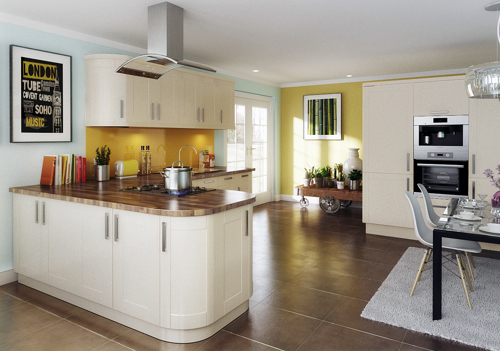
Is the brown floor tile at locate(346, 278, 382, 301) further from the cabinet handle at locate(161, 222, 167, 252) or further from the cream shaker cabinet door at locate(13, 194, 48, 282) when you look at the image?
the cream shaker cabinet door at locate(13, 194, 48, 282)

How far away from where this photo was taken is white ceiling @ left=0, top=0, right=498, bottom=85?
3318 mm

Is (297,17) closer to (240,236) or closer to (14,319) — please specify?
(240,236)

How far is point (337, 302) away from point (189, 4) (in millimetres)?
2764

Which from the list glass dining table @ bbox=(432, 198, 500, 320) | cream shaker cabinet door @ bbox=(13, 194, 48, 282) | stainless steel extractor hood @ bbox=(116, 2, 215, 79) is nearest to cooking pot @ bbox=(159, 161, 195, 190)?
stainless steel extractor hood @ bbox=(116, 2, 215, 79)

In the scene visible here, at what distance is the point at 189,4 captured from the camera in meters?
3.26

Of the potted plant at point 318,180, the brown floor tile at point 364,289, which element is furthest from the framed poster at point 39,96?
the potted plant at point 318,180

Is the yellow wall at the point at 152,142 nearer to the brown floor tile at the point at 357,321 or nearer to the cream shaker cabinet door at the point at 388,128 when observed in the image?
the cream shaker cabinet door at the point at 388,128

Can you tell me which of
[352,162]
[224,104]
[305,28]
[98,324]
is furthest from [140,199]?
[352,162]

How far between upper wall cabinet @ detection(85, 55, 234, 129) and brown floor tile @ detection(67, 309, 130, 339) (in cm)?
193

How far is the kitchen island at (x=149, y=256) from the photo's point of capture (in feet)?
8.31

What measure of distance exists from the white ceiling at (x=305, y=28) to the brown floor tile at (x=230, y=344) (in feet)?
8.53

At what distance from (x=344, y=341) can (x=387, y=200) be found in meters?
3.00

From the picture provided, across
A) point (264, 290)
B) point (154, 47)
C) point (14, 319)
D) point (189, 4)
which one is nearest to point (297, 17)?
point (189, 4)

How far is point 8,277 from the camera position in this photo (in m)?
3.61
